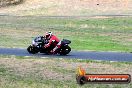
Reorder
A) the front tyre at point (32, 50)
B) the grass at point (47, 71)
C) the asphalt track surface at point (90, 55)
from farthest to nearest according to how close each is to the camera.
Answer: the front tyre at point (32, 50), the asphalt track surface at point (90, 55), the grass at point (47, 71)

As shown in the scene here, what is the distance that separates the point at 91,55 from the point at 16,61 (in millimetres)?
5439

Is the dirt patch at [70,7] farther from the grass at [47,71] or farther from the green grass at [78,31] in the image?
the grass at [47,71]

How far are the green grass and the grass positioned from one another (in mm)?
9917

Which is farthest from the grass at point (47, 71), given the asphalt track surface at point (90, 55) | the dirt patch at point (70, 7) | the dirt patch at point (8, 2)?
the dirt patch at point (8, 2)

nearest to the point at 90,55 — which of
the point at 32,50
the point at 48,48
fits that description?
the point at 48,48

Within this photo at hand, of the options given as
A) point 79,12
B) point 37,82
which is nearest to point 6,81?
point 37,82

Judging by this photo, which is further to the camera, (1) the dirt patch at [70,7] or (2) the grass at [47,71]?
(1) the dirt patch at [70,7]

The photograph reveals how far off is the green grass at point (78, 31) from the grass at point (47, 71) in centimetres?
992

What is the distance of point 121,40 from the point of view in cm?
3903

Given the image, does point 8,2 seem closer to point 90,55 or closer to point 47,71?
point 90,55

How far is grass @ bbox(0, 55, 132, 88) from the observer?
15.9 m

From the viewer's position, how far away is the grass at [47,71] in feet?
A: 52.1

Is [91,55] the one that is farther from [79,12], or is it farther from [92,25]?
[79,12]

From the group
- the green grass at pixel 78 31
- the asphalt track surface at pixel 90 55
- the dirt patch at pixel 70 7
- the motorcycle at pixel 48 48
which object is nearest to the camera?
the asphalt track surface at pixel 90 55
